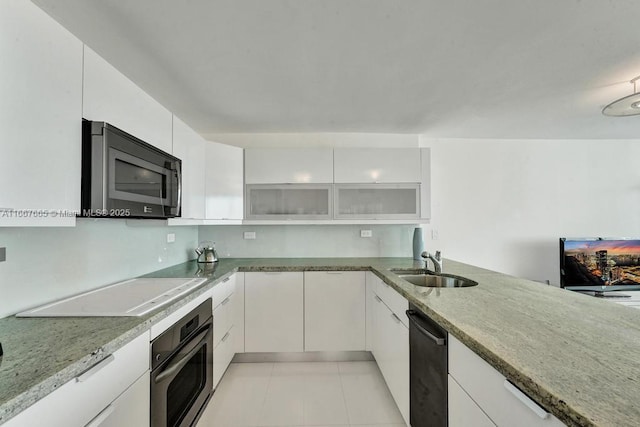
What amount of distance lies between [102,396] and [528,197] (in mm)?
3980

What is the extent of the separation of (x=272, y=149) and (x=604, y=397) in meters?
2.60

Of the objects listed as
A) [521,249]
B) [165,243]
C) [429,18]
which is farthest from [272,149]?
[521,249]

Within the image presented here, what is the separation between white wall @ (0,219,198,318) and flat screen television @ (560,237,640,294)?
160 inches

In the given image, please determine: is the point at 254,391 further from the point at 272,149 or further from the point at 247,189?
the point at 272,149

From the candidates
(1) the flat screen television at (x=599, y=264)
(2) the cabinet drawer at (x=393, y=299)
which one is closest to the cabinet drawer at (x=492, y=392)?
(2) the cabinet drawer at (x=393, y=299)

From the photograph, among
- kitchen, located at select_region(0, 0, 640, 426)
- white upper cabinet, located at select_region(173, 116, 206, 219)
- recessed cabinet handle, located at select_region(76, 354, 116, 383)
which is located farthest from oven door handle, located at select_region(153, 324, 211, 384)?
kitchen, located at select_region(0, 0, 640, 426)

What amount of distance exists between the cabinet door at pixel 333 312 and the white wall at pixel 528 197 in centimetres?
126

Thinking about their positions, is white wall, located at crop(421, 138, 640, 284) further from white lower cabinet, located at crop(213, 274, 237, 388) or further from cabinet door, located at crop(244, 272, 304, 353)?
white lower cabinet, located at crop(213, 274, 237, 388)

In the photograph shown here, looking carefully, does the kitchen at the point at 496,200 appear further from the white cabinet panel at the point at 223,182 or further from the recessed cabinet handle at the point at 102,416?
the recessed cabinet handle at the point at 102,416

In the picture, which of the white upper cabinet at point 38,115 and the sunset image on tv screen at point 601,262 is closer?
the white upper cabinet at point 38,115

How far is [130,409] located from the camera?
102 centimetres

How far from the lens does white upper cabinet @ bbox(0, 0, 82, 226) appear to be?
0.85 metres

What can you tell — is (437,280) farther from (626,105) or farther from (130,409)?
(130,409)

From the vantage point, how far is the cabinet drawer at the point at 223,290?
196 cm
